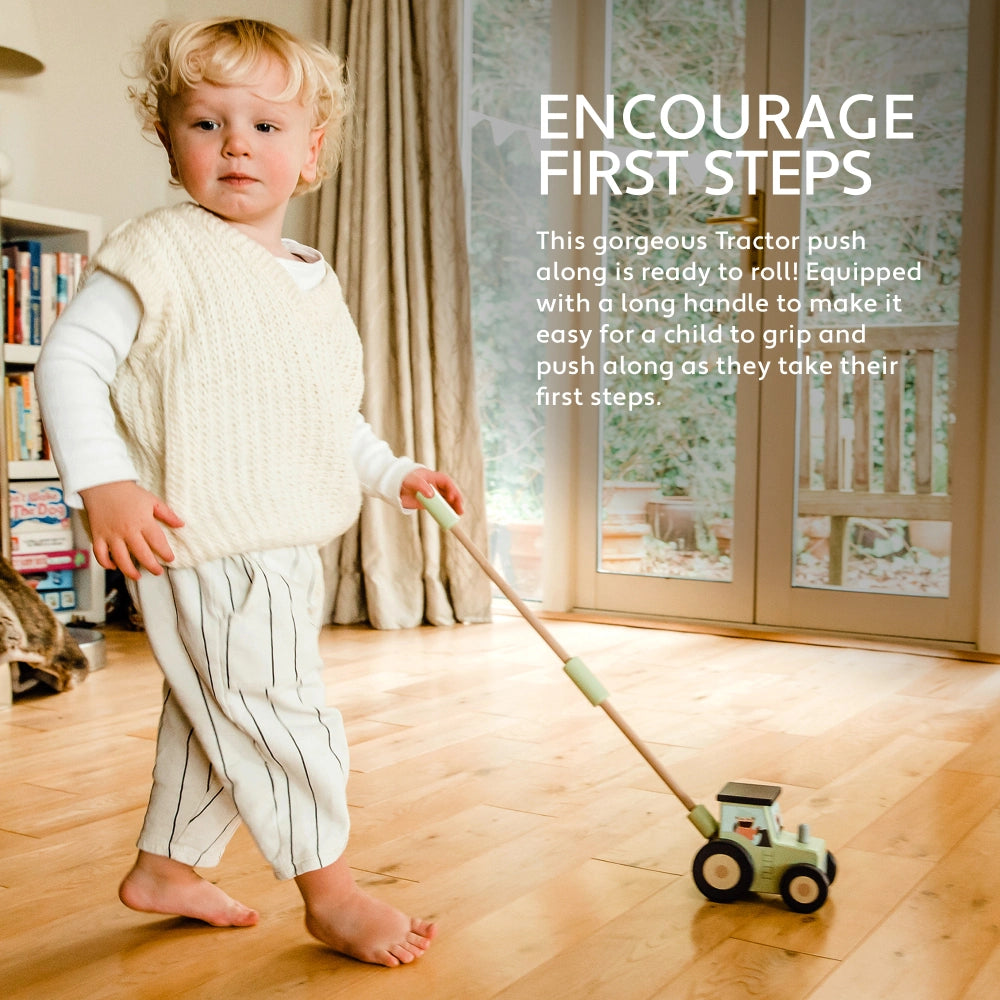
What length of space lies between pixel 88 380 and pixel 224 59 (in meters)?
0.33

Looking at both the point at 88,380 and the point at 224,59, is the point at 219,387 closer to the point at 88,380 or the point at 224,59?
the point at 88,380

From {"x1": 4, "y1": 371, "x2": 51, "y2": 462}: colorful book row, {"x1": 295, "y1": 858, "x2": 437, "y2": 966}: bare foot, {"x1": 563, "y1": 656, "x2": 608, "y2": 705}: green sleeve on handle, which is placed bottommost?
{"x1": 295, "y1": 858, "x2": 437, "y2": 966}: bare foot

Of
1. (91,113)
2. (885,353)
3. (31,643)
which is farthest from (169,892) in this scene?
(91,113)

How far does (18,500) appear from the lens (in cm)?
311

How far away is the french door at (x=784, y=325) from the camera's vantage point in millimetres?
3047

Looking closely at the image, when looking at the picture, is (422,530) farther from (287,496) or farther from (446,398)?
(287,496)

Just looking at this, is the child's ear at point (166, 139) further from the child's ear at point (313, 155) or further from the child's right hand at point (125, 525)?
the child's right hand at point (125, 525)

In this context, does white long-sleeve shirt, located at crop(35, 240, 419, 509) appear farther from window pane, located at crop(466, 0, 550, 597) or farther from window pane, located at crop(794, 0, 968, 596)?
window pane, located at crop(466, 0, 550, 597)

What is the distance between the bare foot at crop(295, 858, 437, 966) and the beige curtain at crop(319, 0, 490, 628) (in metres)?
2.16

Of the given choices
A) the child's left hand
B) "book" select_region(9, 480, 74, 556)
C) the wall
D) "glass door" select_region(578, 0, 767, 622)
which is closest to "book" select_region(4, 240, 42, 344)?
the wall

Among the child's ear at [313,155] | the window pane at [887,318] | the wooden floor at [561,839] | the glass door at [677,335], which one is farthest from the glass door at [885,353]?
the child's ear at [313,155]

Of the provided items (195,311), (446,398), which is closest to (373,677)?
(446,398)

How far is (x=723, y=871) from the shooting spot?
1326 mm

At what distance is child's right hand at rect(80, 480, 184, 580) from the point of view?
3.43 ft
